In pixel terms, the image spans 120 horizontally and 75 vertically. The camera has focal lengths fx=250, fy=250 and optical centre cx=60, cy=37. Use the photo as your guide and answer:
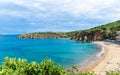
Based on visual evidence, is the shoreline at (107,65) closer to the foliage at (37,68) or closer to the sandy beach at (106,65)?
the sandy beach at (106,65)

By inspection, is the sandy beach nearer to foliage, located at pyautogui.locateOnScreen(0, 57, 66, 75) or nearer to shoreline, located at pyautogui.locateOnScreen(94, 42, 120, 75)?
shoreline, located at pyautogui.locateOnScreen(94, 42, 120, 75)

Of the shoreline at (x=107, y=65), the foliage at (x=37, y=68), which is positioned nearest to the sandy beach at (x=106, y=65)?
the shoreline at (x=107, y=65)

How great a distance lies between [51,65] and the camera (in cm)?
2181

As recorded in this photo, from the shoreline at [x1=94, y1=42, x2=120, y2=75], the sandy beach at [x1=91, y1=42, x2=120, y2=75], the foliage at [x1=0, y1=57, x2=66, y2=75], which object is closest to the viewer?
the foliage at [x1=0, y1=57, x2=66, y2=75]

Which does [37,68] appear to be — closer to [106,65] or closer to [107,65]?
[107,65]

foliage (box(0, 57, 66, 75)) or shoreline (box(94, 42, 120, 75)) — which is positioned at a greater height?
foliage (box(0, 57, 66, 75))

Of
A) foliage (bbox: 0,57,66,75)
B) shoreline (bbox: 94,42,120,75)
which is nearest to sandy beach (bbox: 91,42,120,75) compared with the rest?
shoreline (bbox: 94,42,120,75)

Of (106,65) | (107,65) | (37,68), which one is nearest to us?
(37,68)

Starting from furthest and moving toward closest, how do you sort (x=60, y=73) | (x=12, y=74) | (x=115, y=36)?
(x=115, y=36)
(x=60, y=73)
(x=12, y=74)

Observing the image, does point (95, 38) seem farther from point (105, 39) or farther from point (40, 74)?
point (40, 74)

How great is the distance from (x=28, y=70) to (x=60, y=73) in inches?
113

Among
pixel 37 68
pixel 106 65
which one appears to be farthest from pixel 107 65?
pixel 37 68

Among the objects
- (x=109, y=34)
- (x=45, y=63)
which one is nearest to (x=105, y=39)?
(x=109, y=34)

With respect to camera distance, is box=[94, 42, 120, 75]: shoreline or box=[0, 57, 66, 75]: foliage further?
box=[94, 42, 120, 75]: shoreline
